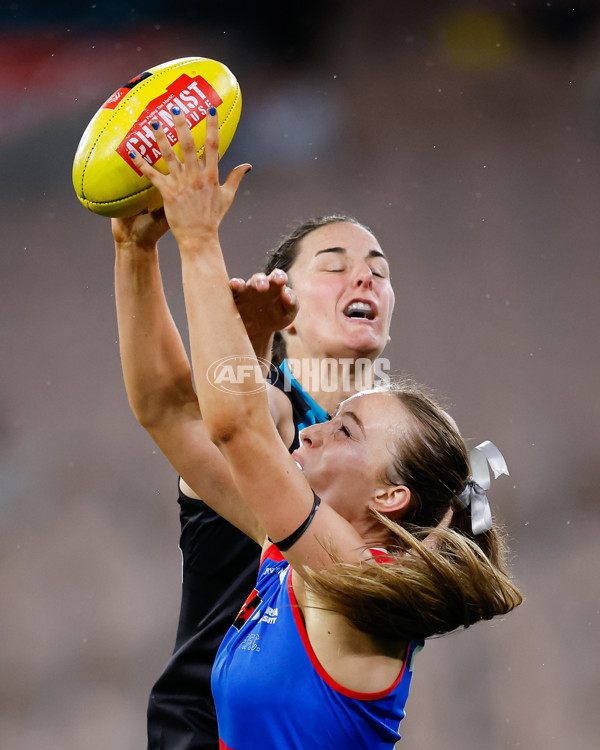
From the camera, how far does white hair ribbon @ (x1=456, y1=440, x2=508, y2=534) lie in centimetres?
190

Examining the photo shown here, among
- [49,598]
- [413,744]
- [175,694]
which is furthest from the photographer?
[49,598]

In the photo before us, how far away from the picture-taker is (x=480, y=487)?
1.98 metres

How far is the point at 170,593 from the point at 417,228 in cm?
263

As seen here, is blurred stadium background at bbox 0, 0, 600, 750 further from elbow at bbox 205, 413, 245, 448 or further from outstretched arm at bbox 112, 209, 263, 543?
elbow at bbox 205, 413, 245, 448

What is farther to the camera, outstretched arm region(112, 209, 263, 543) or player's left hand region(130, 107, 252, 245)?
outstretched arm region(112, 209, 263, 543)

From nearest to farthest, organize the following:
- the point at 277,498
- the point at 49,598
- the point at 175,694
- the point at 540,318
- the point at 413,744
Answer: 1. the point at 277,498
2. the point at 175,694
3. the point at 413,744
4. the point at 49,598
5. the point at 540,318

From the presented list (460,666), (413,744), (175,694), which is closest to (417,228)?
(460,666)

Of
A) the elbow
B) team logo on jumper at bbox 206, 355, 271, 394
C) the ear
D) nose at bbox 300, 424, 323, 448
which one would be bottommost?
the ear

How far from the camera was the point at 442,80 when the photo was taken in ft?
18.9

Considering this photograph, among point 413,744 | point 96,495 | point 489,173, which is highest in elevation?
point 489,173

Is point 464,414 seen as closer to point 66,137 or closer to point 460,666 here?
point 460,666

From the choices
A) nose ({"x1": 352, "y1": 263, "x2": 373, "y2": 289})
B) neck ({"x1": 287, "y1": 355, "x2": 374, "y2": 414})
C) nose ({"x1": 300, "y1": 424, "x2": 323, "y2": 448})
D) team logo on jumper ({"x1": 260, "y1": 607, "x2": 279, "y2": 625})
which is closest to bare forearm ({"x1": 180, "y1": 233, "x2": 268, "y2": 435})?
nose ({"x1": 300, "y1": 424, "x2": 323, "y2": 448})

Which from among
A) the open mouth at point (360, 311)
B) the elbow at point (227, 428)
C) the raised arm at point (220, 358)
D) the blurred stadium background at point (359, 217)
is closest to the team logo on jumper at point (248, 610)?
the raised arm at point (220, 358)

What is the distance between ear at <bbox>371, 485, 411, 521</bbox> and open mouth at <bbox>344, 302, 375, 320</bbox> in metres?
0.92
